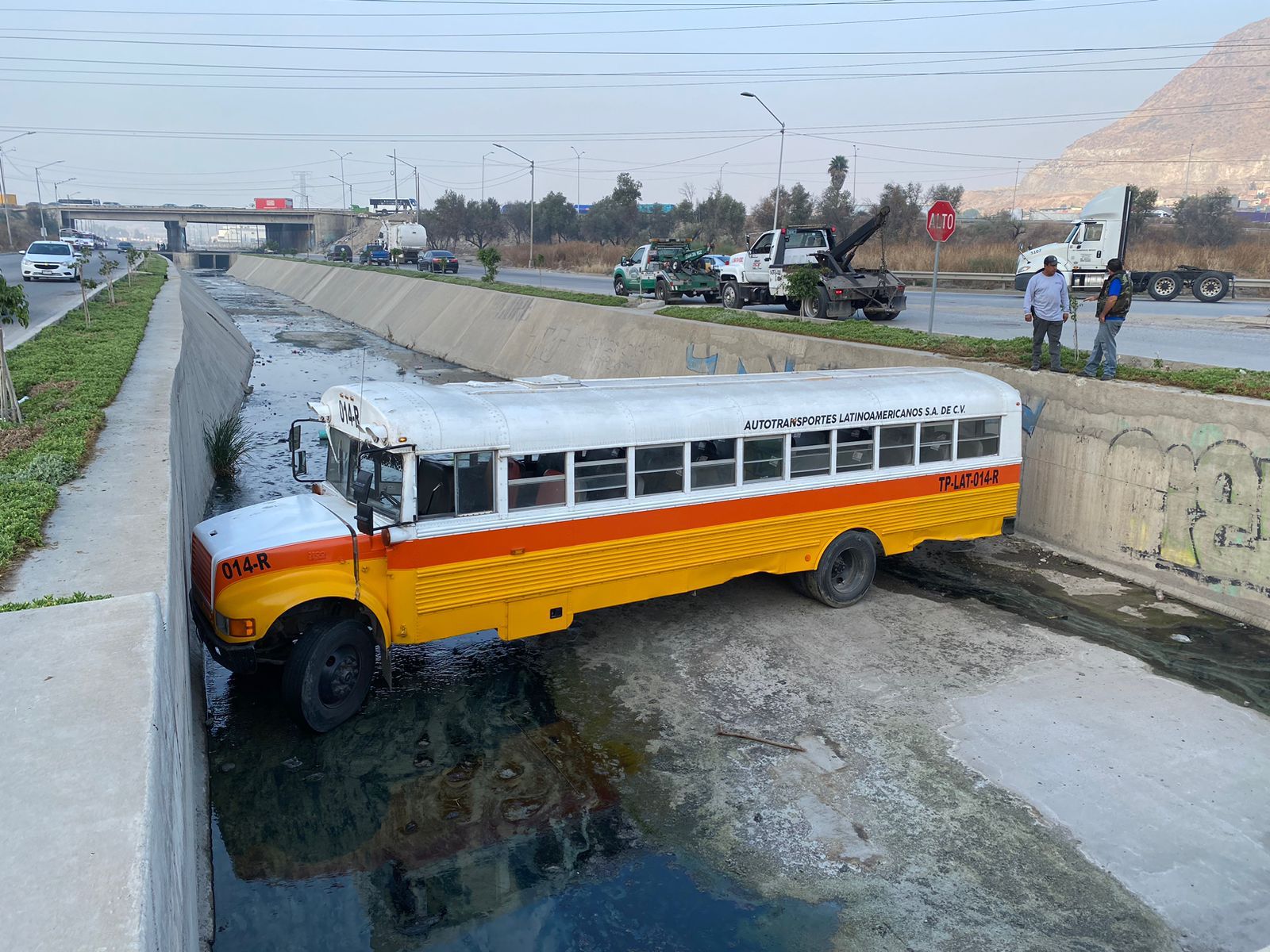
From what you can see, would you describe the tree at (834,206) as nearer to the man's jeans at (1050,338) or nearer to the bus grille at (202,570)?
the man's jeans at (1050,338)

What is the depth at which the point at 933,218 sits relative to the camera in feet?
57.9

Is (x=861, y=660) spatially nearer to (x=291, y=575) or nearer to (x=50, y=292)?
(x=291, y=575)

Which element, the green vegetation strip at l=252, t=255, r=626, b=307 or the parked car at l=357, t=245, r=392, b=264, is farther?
the parked car at l=357, t=245, r=392, b=264

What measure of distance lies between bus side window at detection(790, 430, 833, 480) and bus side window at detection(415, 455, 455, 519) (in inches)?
161

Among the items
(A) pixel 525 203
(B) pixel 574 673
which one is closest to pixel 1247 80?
(A) pixel 525 203

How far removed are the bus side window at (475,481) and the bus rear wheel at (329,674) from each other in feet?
4.77

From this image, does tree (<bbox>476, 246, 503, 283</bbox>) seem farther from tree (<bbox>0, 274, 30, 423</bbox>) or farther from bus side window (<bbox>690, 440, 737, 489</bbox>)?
bus side window (<bbox>690, 440, 737, 489</bbox>)

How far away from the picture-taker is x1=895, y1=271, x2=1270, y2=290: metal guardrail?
3167 cm

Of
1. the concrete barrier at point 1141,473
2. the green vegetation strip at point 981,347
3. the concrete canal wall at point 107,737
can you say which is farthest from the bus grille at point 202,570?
the green vegetation strip at point 981,347

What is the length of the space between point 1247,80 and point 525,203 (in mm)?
175190

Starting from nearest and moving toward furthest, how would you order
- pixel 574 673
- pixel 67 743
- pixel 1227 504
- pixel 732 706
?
pixel 67 743 < pixel 732 706 < pixel 574 673 < pixel 1227 504

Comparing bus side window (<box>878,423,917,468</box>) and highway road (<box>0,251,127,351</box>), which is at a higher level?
highway road (<box>0,251,127,351</box>)

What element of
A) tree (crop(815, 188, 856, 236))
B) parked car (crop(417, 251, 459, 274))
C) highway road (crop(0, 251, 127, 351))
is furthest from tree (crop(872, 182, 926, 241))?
highway road (crop(0, 251, 127, 351))

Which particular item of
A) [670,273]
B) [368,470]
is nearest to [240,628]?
[368,470]
